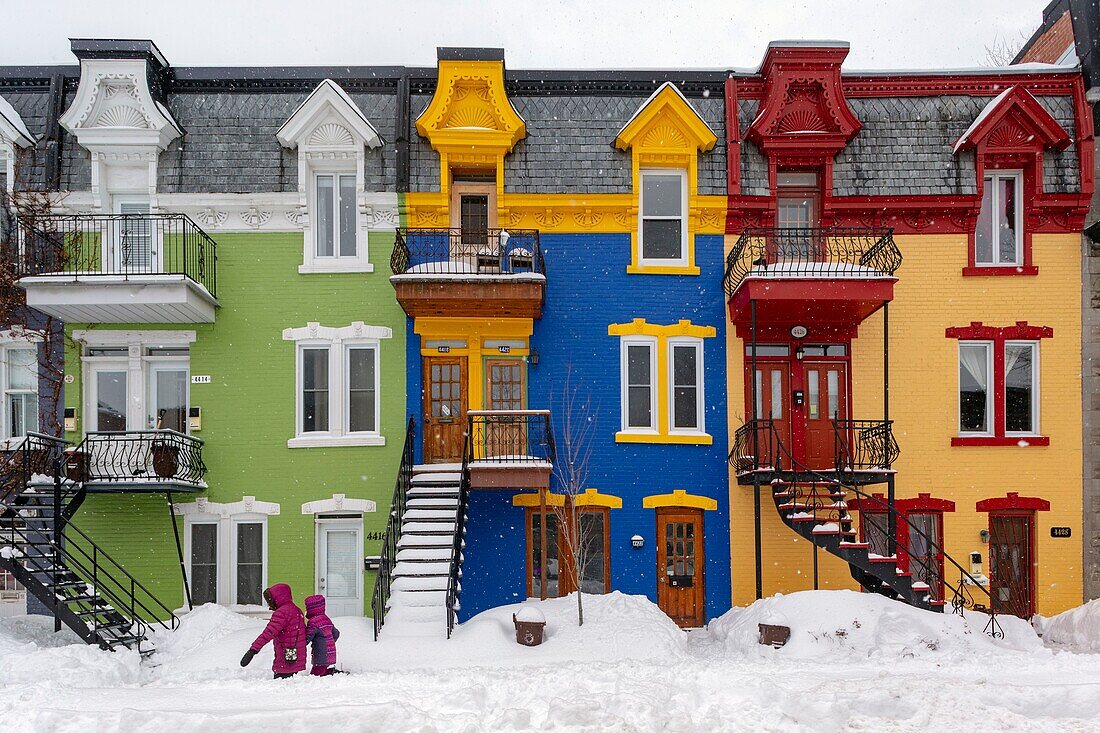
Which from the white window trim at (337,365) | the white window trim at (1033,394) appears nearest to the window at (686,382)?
the white window trim at (337,365)

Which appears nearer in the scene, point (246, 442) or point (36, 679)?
point (36, 679)

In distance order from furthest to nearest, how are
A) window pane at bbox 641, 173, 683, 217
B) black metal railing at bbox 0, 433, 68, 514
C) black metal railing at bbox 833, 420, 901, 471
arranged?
1. window pane at bbox 641, 173, 683, 217
2. black metal railing at bbox 833, 420, 901, 471
3. black metal railing at bbox 0, 433, 68, 514

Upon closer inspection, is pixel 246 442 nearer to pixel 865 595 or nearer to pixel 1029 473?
pixel 865 595

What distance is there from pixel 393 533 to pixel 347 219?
5.88m

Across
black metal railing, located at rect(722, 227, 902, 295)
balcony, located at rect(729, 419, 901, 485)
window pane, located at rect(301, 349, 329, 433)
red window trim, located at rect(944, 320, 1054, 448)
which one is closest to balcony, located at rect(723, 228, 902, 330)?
black metal railing, located at rect(722, 227, 902, 295)

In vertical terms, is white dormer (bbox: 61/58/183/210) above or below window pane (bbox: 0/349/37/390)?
above

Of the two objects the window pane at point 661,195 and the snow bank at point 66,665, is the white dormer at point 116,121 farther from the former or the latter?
the window pane at point 661,195

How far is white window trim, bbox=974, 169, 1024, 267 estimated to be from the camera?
1543cm

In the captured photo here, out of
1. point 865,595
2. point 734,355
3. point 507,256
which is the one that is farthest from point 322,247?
point 865,595

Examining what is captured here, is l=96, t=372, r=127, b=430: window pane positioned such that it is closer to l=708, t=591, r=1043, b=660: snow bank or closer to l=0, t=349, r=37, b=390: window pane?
l=0, t=349, r=37, b=390: window pane

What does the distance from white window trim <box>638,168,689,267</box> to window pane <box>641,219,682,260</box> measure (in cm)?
5

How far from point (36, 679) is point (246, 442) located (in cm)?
559

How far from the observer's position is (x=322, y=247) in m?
15.6

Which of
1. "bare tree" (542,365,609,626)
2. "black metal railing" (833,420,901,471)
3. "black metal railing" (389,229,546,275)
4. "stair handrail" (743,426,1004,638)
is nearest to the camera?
"stair handrail" (743,426,1004,638)
